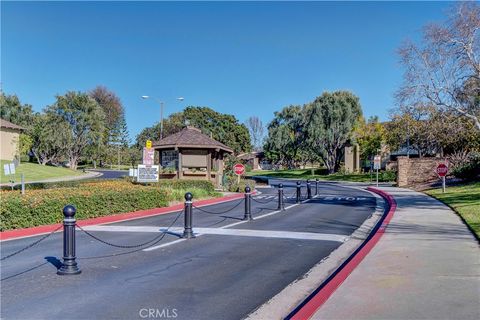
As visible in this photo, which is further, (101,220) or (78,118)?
(78,118)

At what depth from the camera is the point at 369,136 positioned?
217ft

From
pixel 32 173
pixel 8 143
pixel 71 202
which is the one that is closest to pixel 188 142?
pixel 71 202

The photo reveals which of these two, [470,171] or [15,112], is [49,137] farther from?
[470,171]

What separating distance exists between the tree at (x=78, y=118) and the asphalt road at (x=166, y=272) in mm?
54432

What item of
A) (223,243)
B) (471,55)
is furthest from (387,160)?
(223,243)

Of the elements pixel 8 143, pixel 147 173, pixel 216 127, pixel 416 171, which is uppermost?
pixel 216 127

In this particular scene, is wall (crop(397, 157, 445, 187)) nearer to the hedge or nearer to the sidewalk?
the hedge

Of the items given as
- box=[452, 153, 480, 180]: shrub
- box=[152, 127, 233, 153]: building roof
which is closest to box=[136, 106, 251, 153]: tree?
box=[152, 127, 233, 153]: building roof

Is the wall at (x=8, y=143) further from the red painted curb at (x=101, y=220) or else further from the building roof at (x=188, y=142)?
the red painted curb at (x=101, y=220)

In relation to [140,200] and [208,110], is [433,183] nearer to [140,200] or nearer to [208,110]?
[140,200]

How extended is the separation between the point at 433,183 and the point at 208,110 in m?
66.7

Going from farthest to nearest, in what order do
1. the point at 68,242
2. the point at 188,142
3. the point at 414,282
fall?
the point at 188,142
the point at 68,242
the point at 414,282

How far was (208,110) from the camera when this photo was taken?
99.8m

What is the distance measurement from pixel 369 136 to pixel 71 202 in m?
56.1
